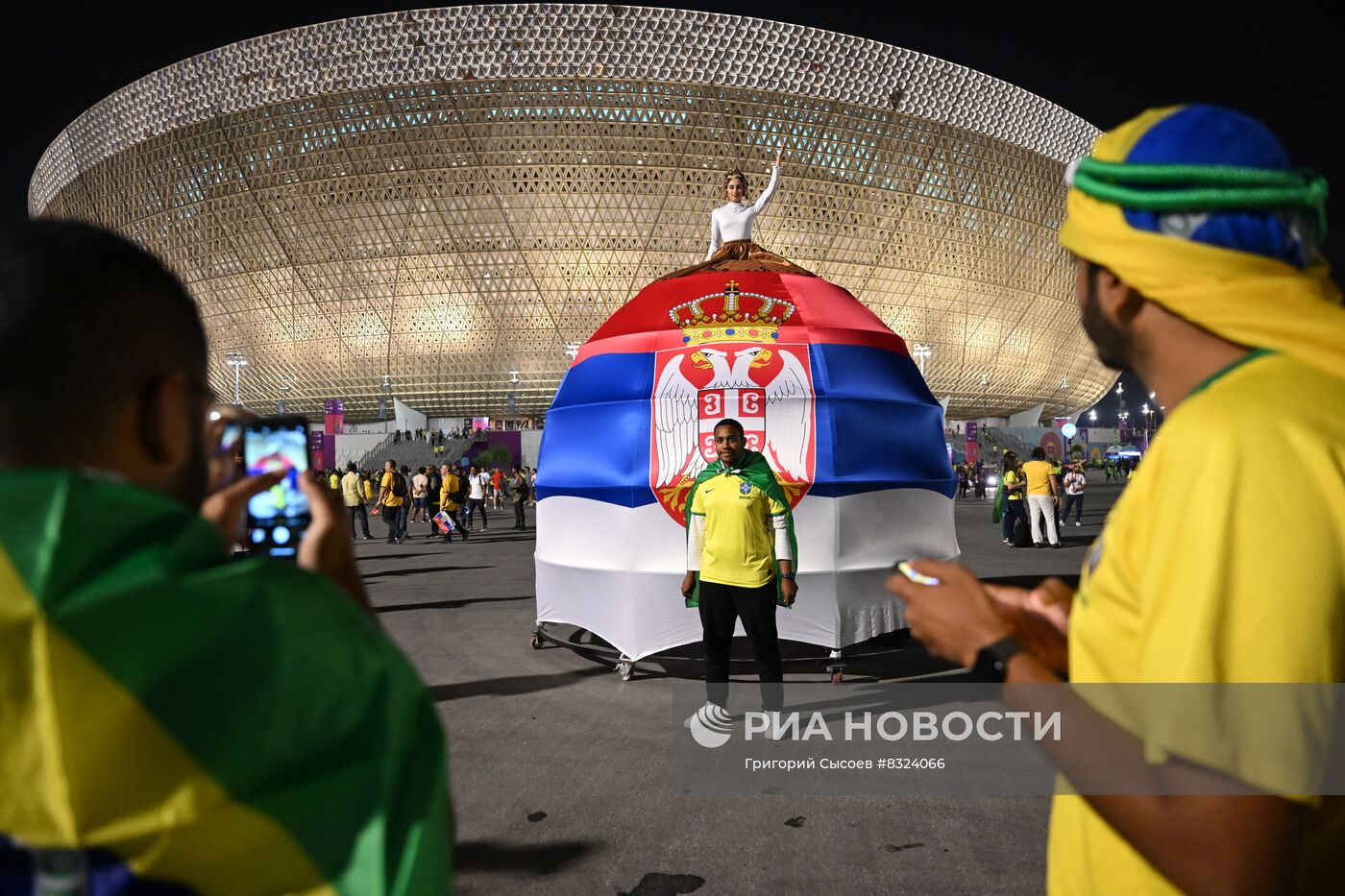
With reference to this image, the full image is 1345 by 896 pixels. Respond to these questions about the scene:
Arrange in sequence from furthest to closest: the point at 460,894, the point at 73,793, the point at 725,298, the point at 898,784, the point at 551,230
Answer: the point at 551,230
the point at 725,298
the point at 898,784
the point at 460,894
the point at 73,793

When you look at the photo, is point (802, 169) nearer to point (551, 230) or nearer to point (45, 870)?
point (551, 230)

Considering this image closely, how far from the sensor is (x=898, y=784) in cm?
376

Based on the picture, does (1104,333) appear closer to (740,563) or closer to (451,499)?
(740,563)

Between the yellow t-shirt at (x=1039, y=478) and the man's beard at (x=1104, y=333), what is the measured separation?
13.0 metres

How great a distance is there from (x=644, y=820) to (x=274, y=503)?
264cm

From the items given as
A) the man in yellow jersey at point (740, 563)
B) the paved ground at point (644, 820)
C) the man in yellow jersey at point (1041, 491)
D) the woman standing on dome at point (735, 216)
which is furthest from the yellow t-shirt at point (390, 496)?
the man in yellow jersey at point (740, 563)

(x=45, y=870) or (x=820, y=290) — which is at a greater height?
(x=820, y=290)

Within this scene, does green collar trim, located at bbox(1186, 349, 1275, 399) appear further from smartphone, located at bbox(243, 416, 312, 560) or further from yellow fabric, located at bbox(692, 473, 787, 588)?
yellow fabric, located at bbox(692, 473, 787, 588)

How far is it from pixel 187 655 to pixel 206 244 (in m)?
55.4

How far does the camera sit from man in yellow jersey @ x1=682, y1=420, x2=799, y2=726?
4.43 metres

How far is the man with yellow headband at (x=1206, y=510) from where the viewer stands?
806mm

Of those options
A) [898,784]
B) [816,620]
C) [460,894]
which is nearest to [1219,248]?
[460,894]

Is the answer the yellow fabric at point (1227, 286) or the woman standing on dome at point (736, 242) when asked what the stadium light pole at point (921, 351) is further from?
the yellow fabric at point (1227, 286)

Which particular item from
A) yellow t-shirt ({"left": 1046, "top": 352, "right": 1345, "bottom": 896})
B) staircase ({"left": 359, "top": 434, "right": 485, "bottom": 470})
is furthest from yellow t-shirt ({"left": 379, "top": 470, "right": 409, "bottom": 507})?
staircase ({"left": 359, "top": 434, "right": 485, "bottom": 470})
